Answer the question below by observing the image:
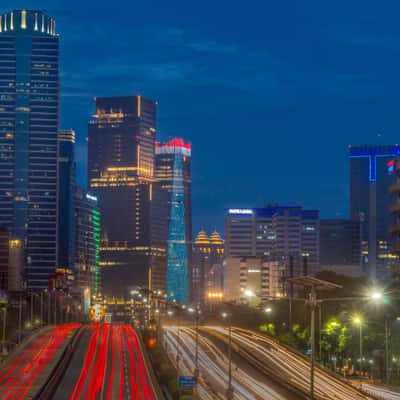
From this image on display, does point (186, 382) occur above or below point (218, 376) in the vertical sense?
above

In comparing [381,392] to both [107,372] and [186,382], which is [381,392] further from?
[107,372]

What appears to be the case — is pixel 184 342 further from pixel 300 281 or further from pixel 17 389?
pixel 300 281

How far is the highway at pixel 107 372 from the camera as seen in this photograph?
378ft

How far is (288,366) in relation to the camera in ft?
452

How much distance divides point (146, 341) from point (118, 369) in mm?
30710

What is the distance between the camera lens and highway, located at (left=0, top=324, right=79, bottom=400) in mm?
116375

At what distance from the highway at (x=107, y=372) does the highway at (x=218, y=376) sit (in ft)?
20.6

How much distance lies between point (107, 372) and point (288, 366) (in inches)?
978

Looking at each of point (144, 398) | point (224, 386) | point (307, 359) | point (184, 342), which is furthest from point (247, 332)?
point (144, 398)

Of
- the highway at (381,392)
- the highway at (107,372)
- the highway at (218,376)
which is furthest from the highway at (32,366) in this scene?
the highway at (381,392)

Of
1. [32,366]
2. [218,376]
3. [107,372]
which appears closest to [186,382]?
[218,376]

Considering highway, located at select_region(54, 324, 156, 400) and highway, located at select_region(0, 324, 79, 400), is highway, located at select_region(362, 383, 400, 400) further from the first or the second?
highway, located at select_region(0, 324, 79, 400)

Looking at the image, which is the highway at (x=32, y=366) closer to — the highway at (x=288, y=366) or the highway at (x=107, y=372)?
the highway at (x=107, y=372)

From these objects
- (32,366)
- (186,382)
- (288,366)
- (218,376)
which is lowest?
(218,376)
